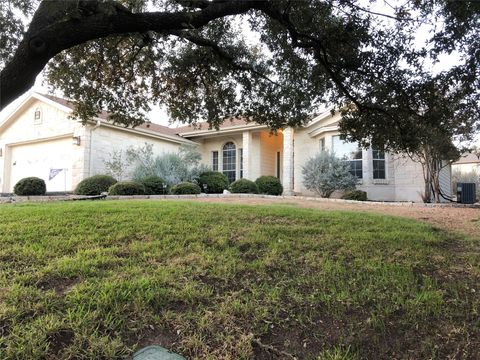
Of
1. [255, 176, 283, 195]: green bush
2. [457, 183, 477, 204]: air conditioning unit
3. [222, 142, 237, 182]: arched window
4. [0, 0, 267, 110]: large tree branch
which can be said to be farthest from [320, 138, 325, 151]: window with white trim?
[0, 0, 267, 110]: large tree branch

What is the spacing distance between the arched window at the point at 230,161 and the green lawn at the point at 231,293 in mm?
16350

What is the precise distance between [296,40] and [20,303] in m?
5.93

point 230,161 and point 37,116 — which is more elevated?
point 37,116

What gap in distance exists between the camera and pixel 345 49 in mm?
6703

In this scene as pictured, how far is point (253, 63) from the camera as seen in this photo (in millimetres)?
8320

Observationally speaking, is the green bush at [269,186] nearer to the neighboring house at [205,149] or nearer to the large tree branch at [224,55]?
the neighboring house at [205,149]

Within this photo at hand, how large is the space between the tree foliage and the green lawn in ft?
7.79

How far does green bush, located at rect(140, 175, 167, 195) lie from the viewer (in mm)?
15188

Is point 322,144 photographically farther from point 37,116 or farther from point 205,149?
point 37,116

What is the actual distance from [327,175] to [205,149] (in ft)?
28.6

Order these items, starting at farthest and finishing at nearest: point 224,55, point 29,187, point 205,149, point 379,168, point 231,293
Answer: point 205,149, point 379,168, point 29,187, point 224,55, point 231,293

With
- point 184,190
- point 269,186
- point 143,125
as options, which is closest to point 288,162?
point 269,186

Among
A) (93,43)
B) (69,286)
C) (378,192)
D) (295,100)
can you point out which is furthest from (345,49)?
(378,192)

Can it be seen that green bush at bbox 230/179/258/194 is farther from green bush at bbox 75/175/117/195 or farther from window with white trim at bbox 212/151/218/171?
window with white trim at bbox 212/151/218/171
